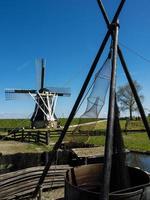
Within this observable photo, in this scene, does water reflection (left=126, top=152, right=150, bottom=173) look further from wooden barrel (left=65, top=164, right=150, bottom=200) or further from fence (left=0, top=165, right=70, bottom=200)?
wooden barrel (left=65, top=164, right=150, bottom=200)

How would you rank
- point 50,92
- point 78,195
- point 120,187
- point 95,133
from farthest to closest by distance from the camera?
point 50,92, point 95,133, point 120,187, point 78,195

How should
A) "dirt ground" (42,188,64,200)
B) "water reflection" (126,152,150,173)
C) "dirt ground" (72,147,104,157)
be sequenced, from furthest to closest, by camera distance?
"water reflection" (126,152,150,173)
"dirt ground" (72,147,104,157)
"dirt ground" (42,188,64,200)

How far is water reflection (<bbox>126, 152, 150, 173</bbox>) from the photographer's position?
20062 mm

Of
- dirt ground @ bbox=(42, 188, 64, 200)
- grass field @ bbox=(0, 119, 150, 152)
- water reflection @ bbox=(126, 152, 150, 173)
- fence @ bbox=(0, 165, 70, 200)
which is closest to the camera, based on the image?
fence @ bbox=(0, 165, 70, 200)

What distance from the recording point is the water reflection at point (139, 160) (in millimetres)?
20062

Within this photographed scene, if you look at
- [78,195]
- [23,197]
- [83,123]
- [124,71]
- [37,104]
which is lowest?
[23,197]

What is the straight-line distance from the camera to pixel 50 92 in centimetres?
6003

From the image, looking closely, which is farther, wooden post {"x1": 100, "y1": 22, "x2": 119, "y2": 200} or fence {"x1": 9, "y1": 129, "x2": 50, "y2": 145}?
fence {"x1": 9, "y1": 129, "x2": 50, "y2": 145}

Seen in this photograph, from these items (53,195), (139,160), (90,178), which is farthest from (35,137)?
(90,178)

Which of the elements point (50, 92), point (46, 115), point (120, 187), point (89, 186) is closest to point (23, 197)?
point (89, 186)

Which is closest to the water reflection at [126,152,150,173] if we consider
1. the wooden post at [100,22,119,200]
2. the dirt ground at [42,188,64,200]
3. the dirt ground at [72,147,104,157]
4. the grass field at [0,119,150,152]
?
the grass field at [0,119,150,152]

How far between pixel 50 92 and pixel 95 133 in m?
24.2

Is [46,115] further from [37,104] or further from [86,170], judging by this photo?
[86,170]

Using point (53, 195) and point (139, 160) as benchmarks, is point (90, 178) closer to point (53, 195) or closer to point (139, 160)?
point (53, 195)
